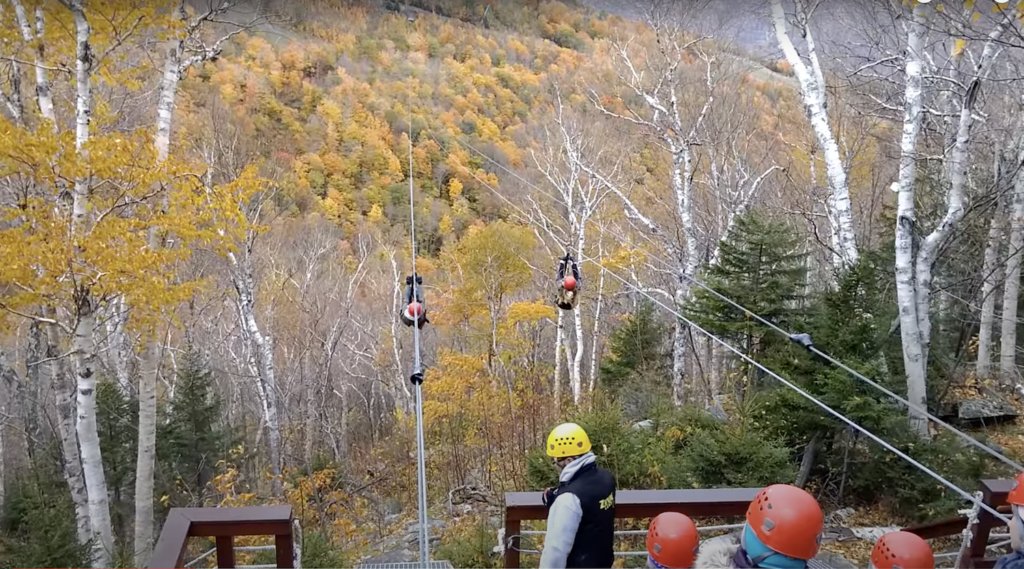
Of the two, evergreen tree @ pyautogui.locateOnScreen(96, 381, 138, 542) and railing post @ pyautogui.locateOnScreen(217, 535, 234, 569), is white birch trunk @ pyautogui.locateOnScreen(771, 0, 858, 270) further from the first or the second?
evergreen tree @ pyautogui.locateOnScreen(96, 381, 138, 542)

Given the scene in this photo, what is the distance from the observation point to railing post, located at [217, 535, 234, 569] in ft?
9.09

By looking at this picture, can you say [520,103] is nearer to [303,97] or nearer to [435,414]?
[303,97]

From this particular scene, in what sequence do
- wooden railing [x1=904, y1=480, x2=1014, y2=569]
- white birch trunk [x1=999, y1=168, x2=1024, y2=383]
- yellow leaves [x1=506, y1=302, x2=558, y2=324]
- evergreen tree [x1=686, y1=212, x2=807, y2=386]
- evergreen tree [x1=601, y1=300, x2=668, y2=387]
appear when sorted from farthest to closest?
yellow leaves [x1=506, y1=302, x2=558, y2=324], evergreen tree [x1=601, y1=300, x2=668, y2=387], white birch trunk [x1=999, y1=168, x2=1024, y2=383], evergreen tree [x1=686, y1=212, x2=807, y2=386], wooden railing [x1=904, y1=480, x2=1014, y2=569]

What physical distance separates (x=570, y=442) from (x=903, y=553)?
1.35 m

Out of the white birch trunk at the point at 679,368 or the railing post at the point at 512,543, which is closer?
the railing post at the point at 512,543

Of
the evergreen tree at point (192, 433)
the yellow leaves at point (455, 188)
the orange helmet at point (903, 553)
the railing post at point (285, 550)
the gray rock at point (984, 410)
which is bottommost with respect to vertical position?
the evergreen tree at point (192, 433)

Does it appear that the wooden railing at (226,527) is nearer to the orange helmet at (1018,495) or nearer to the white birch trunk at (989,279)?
the orange helmet at (1018,495)

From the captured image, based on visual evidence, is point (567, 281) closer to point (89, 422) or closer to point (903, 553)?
point (89, 422)

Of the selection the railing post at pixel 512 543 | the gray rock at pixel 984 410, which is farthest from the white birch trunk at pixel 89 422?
the gray rock at pixel 984 410

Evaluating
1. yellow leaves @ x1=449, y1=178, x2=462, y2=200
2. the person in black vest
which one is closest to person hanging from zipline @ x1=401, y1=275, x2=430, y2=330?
the person in black vest

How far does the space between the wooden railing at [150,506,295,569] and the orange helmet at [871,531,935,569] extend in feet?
7.69

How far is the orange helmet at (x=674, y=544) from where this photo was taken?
2314mm

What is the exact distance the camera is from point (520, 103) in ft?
163

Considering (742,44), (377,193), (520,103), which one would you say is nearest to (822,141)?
(742,44)
